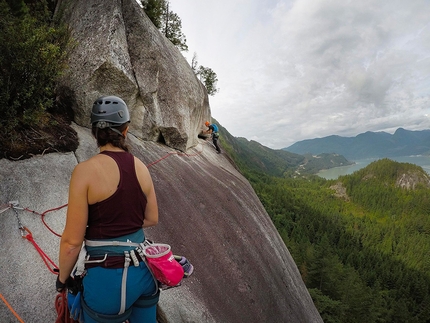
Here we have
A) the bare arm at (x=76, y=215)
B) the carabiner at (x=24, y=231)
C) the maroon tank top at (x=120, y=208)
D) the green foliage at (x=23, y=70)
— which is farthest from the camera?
the green foliage at (x=23, y=70)

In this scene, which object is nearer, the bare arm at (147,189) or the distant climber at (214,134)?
the bare arm at (147,189)

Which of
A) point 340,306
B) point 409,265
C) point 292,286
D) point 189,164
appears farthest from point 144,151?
point 409,265

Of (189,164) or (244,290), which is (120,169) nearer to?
(244,290)

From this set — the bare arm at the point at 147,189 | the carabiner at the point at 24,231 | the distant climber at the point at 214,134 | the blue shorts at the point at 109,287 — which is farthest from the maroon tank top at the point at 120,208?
the distant climber at the point at 214,134

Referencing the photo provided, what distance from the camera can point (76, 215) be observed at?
81.6 inches

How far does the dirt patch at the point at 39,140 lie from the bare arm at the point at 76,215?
407 cm

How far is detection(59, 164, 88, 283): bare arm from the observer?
6.78ft

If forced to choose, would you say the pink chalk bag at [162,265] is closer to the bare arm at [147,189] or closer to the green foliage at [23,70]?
the bare arm at [147,189]

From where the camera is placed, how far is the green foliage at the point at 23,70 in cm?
520

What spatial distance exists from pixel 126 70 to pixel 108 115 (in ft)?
21.6

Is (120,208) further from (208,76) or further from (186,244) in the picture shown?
(208,76)

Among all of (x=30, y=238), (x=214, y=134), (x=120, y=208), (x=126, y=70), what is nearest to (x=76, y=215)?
(x=120, y=208)

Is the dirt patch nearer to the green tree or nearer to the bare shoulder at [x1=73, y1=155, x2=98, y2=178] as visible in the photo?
the bare shoulder at [x1=73, y1=155, x2=98, y2=178]

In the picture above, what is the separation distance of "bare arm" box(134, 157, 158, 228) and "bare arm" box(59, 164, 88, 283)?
20.6 inches
